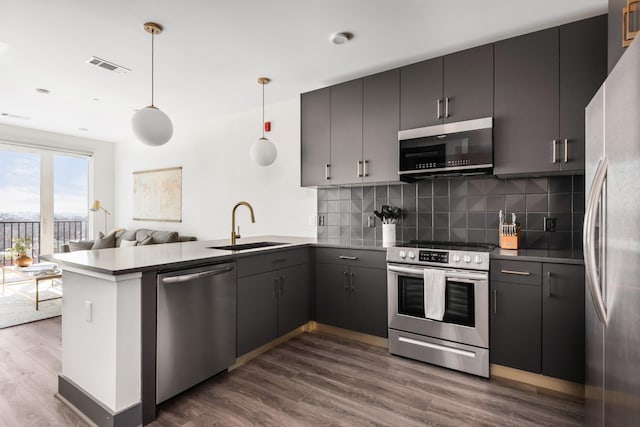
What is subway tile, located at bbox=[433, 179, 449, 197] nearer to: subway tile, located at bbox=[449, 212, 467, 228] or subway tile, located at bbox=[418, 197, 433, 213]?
subway tile, located at bbox=[418, 197, 433, 213]

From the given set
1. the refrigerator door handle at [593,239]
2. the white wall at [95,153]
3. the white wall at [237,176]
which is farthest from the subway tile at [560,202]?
the white wall at [95,153]

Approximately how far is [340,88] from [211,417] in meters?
2.97

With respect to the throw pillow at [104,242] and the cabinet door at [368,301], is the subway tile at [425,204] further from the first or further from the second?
the throw pillow at [104,242]

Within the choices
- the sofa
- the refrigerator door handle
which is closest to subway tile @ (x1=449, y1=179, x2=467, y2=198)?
the refrigerator door handle

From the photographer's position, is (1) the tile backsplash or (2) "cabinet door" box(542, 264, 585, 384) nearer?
(2) "cabinet door" box(542, 264, 585, 384)

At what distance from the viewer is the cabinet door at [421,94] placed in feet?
9.16

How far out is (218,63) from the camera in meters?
3.06

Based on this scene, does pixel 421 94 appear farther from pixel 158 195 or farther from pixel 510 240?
pixel 158 195

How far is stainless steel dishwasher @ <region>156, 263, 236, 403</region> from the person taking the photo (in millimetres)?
1947

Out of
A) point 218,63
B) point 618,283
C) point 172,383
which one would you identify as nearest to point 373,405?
point 172,383

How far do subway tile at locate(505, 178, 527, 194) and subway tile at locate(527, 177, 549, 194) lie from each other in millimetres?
35

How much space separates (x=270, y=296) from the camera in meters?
2.80

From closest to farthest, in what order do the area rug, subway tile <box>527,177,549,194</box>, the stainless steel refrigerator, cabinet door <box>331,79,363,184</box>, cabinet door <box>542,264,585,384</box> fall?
the stainless steel refrigerator, cabinet door <box>542,264,585,384</box>, subway tile <box>527,177,549,194</box>, cabinet door <box>331,79,363,184</box>, the area rug

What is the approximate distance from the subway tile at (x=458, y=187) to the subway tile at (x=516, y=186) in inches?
13.1
